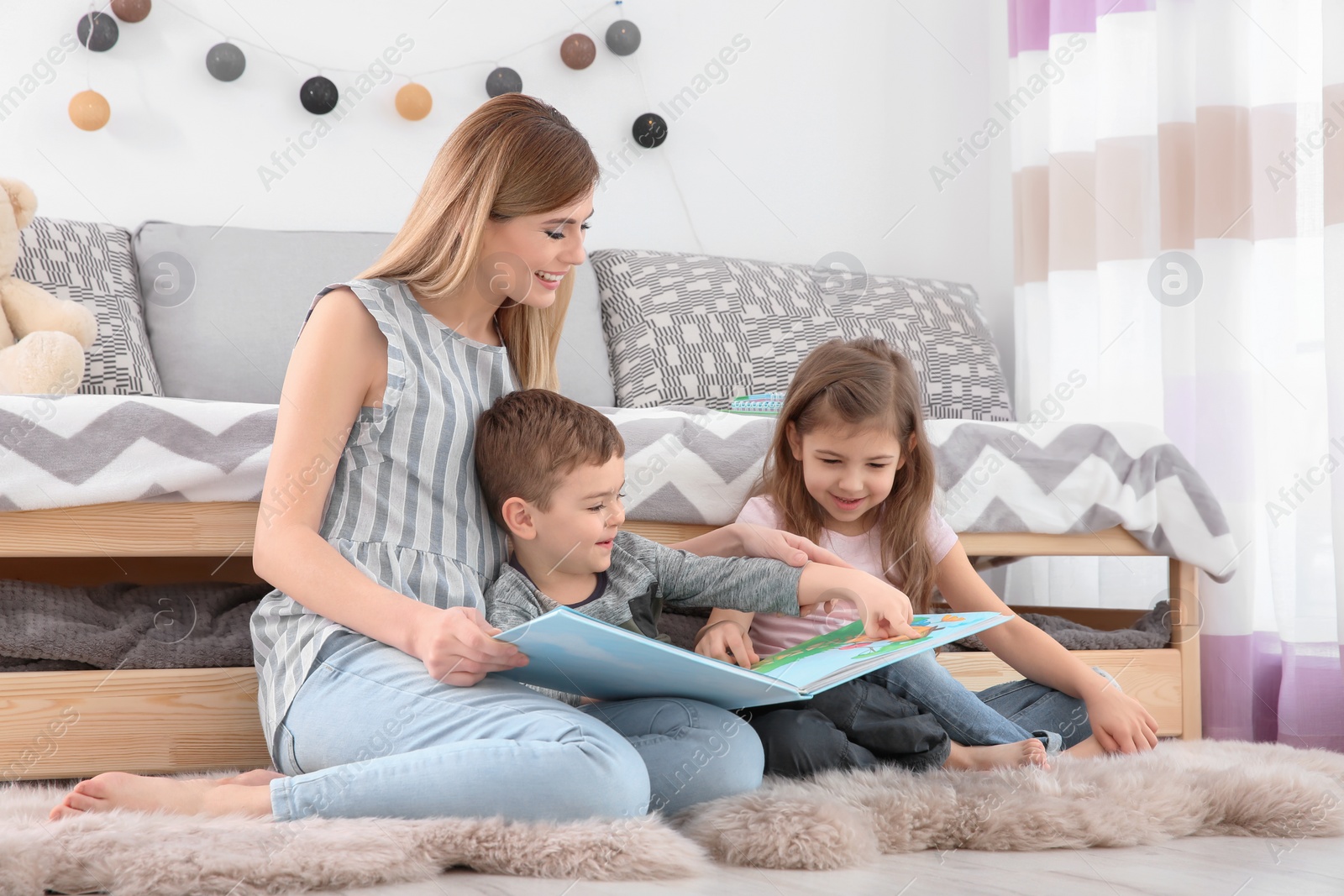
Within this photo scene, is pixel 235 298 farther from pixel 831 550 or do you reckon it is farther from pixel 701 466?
pixel 831 550

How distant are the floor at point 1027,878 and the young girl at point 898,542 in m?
0.25

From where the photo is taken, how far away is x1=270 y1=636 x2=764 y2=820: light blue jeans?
30.2 inches

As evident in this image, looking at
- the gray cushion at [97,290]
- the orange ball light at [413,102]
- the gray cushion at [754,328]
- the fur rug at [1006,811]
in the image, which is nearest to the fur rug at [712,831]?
the fur rug at [1006,811]

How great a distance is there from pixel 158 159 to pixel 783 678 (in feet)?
4.90

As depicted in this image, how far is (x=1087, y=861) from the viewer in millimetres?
793

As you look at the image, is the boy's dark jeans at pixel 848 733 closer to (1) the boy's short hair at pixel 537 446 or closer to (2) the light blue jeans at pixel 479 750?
(2) the light blue jeans at pixel 479 750

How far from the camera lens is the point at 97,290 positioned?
1576 mm

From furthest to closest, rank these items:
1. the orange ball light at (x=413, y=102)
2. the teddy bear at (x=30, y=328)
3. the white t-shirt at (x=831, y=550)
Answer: the orange ball light at (x=413, y=102) → the teddy bear at (x=30, y=328) → the white t-shirt at (x=831, y=550)

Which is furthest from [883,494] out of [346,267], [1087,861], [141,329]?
[141,329]

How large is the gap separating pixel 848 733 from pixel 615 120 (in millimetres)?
1355

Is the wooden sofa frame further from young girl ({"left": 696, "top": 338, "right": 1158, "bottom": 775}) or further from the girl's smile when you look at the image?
Answer: the girl's smile

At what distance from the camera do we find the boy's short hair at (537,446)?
991mm

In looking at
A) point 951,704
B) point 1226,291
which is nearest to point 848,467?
point 951,704

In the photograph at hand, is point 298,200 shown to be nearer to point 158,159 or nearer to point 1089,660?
point 158,159
